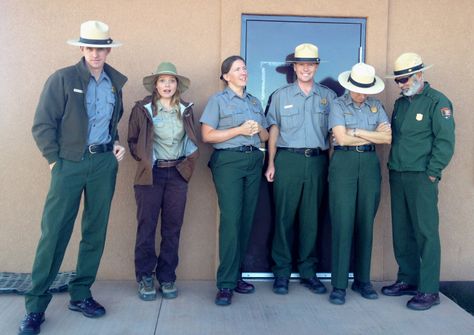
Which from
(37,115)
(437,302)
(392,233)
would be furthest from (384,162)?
(37,115)

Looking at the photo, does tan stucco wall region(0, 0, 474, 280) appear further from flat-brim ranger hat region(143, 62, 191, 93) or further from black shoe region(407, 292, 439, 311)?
black shoe region(407, 292, 439, 311)

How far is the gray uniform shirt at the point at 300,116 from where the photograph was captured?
15.0ft

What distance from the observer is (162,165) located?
4359 mm

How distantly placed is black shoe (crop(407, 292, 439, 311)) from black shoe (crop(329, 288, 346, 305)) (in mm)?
532

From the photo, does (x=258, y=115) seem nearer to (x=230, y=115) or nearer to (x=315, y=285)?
(x=230, y=115)

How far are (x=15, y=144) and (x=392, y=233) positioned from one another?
11.6 ft

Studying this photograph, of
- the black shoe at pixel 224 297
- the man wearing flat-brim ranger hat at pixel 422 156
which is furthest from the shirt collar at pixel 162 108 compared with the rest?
the man wearing flat-brim ranger hat at pixel 422 156

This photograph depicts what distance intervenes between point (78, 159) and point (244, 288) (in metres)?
1.84

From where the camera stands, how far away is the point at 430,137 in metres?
4.39

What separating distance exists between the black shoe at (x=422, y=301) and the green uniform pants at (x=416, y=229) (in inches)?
1.6

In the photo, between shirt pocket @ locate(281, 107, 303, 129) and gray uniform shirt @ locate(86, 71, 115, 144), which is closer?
gray uniform shirt @ locate(86, 71, 115, 144)

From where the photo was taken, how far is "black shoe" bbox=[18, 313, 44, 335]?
3742 mm

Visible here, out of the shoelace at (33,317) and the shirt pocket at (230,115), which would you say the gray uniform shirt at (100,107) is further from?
the shoelace at (33,317)

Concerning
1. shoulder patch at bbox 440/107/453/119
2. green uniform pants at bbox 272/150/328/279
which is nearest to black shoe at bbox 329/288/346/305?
green uniform pants at bbox 272/150/328/279
